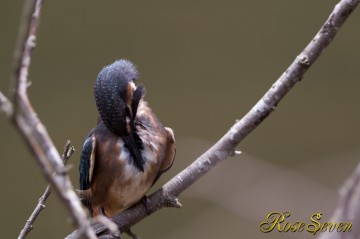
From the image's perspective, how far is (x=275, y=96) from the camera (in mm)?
1239

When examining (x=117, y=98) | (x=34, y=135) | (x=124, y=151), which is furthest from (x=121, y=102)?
(x=34, y=135)

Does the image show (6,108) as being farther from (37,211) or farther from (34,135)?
(37,211)

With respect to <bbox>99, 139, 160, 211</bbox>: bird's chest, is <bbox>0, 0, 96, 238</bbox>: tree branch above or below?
above

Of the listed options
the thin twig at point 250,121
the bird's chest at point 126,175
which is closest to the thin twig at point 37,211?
the thin twig at point 250,121

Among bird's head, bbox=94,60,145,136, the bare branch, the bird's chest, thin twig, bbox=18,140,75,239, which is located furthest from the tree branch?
the bird's chest

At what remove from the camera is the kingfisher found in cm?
171

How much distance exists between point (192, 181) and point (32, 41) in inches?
30.4

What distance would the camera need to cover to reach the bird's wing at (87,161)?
1797 millimetres

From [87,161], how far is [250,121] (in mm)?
663

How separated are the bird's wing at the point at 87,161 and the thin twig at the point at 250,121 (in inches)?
8.6

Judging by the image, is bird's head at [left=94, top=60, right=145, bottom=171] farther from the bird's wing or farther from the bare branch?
the bare branch

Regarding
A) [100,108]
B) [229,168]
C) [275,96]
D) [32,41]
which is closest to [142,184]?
[100,108]

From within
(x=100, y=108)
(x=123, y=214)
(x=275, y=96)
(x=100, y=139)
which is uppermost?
(x=275, y=96)

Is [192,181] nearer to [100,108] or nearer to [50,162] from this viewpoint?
[100,108]
